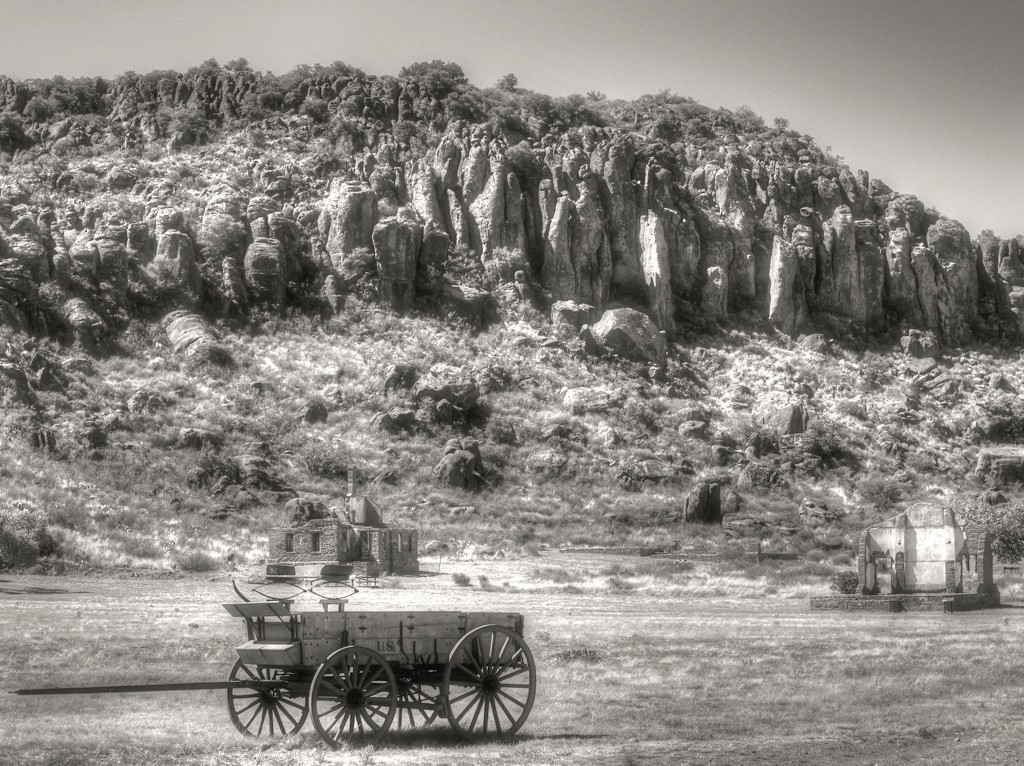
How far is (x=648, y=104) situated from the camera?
113312mm

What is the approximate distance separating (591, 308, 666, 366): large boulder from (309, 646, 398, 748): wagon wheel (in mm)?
67113

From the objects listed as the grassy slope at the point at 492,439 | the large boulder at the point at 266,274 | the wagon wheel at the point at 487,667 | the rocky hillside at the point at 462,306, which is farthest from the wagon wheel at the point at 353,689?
the large boulder at the point at 266,274

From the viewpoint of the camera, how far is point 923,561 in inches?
1551

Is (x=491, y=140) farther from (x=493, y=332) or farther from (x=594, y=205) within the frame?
(x=493, y=332)

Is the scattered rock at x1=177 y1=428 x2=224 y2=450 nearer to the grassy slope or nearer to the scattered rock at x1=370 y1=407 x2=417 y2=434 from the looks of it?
the grassy slope

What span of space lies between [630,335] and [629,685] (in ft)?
199

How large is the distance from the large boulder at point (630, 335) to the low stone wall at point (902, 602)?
44793mm

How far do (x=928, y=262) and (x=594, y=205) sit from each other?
2286 centimetres

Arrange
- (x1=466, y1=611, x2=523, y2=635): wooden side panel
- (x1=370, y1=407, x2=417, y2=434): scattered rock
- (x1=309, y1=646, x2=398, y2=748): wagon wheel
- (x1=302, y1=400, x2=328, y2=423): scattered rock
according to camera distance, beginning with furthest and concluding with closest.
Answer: (x1=302, y1=400, x2=328, y2=423): scattered rock < (x1=370, y1=407, x2=417, y2=434): scattered rock < (x1=466, y1=611, x2=523, y2=635): wooden side panel < (x1=309, y1=646, x2=398, y2=748): wagon wheel

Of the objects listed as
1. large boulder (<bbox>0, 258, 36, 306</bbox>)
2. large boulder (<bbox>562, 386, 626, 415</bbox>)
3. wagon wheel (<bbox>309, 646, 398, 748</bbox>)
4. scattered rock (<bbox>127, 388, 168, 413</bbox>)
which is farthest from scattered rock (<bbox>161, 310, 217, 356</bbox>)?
wagon wheel (<bbox>309, 646, 398, 748</bbox>)

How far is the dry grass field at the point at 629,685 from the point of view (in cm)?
1544

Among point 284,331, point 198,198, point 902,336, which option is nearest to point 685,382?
point 902,336

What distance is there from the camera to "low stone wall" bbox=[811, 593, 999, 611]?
36.9 meters

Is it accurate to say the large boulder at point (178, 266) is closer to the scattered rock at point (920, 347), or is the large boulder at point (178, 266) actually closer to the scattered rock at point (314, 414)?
the scattered rock at point (314, 414)
